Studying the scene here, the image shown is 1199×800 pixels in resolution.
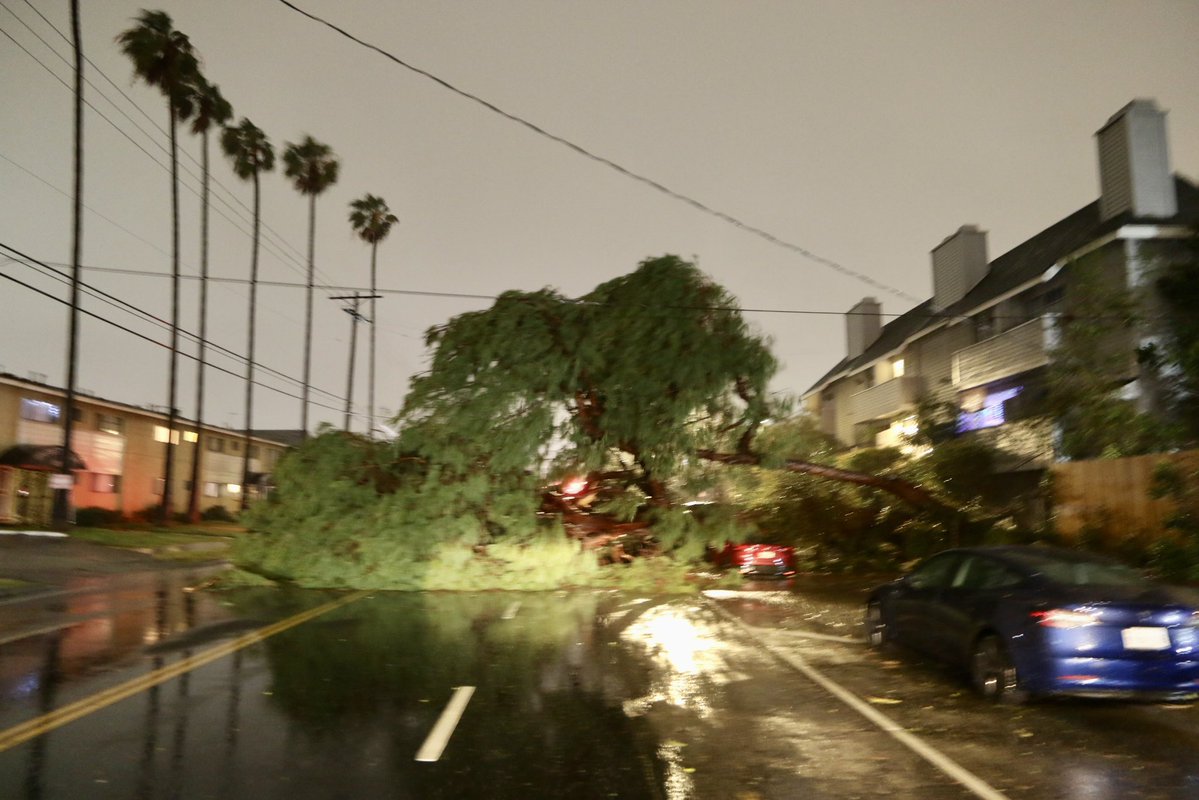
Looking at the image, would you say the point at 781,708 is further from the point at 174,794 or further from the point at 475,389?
the point at 475,389

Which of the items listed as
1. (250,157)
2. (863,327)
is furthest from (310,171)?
(863,327)

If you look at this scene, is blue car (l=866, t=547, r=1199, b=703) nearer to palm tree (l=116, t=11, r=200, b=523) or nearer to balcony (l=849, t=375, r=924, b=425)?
balcony (l=849, t=375, r=924, b=425)

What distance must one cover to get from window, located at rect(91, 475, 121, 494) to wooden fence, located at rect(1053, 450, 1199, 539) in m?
39.7

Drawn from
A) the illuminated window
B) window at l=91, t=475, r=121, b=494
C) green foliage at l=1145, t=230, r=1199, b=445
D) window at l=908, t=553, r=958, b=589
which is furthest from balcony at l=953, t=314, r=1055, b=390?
window at l=91, t=475, r=121, b=494

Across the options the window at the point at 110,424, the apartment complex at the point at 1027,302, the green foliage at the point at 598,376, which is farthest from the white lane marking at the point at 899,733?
the window at the point at 110,424

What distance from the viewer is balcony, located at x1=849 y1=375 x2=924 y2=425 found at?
31.6 m

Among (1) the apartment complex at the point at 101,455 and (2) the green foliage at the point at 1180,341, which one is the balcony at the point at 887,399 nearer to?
(2) the green foliage at the point at 1180,341

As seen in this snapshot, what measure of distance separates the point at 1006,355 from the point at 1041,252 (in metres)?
3.78

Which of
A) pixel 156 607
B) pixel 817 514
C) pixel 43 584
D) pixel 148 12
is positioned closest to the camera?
pixel 156 607

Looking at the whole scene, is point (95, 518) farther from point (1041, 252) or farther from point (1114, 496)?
→ point (1114, 496)

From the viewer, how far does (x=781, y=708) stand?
7.93 meters

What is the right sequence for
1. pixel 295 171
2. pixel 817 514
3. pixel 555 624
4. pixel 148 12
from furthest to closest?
pixel 295 171
pixel 148 12
pixel 817 514
pixel 555 624

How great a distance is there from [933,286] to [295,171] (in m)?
31.0

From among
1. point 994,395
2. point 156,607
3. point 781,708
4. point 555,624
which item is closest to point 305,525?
point 156,607
